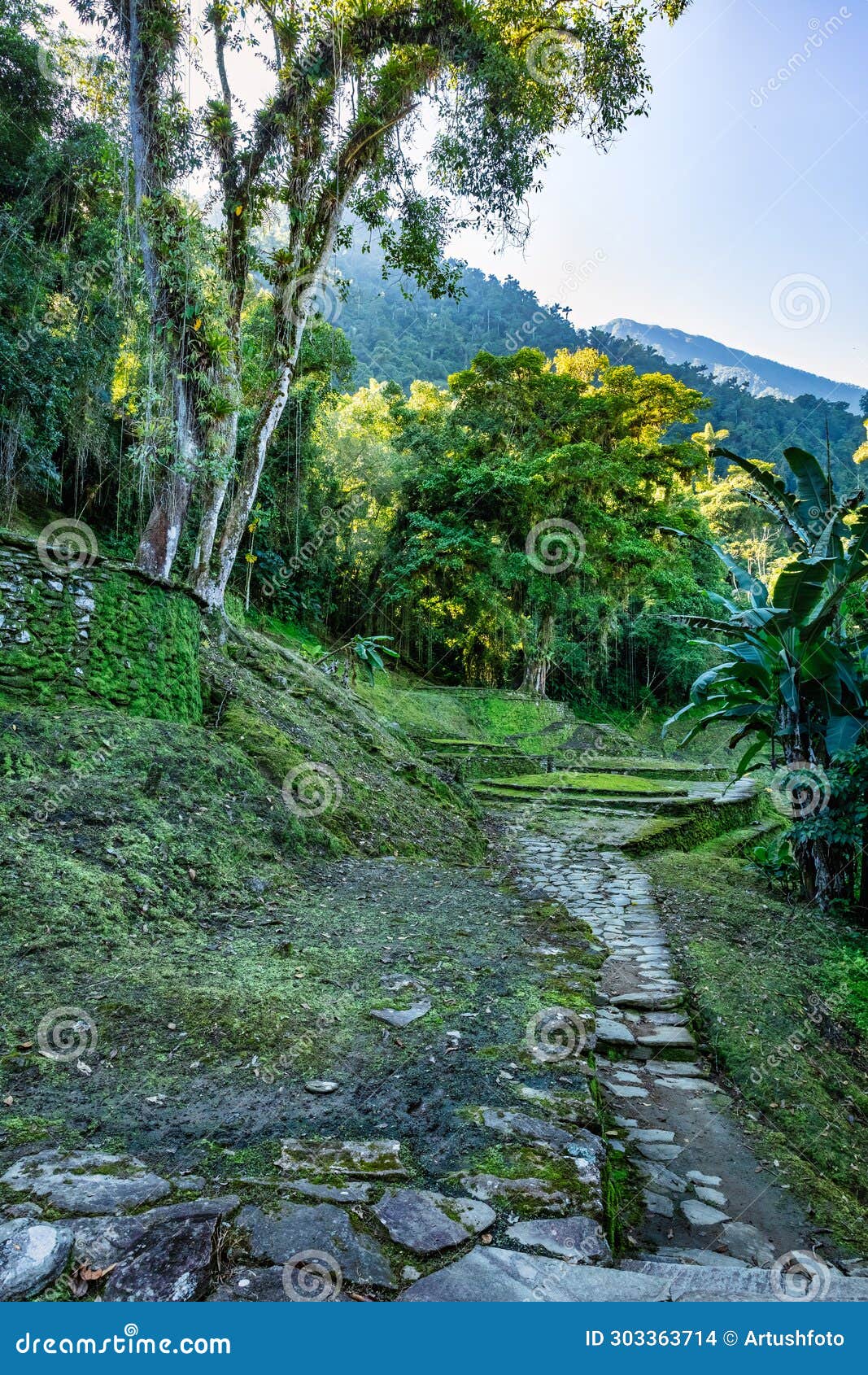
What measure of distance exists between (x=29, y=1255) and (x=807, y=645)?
209 inches

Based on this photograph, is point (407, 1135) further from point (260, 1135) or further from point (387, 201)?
point (387, 201)

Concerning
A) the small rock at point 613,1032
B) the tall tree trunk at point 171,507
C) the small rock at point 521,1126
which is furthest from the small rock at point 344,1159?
the tall tree trunk at point 171,507

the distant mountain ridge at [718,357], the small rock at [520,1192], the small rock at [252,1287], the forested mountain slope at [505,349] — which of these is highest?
the distant mountain ridge at [718,357]

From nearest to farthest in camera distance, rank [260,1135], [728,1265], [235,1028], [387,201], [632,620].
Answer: [728,1265]
[260,1135]
[235,1028]
[387,201]
[632,620]

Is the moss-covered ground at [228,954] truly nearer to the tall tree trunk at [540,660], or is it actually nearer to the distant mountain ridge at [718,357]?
the tall tree trunk at [540,660]

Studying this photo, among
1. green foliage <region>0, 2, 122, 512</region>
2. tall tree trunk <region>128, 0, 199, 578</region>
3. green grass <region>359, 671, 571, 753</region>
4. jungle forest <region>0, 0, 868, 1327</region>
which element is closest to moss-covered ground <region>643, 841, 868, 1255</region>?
jungle forest <region>0, 0, 868, 1327</region>

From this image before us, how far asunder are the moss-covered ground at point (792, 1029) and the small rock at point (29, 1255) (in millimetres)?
2058

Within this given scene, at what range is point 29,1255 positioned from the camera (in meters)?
1.31

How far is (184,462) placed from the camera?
7219mm

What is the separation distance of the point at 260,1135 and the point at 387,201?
11.4m

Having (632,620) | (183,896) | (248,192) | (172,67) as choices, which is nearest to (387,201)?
(248,192)

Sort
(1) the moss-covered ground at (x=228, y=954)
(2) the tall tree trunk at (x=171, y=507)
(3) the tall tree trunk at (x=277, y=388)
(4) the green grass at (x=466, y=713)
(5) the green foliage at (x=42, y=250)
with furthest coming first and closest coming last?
(4) the green grass at (x=466, y=713) → (5) the green foliage at (x=42, y=250) → (3) the tall tree trunk at (x=277, y=388) → (2) the tall tree trunk at (x=171, y=507) → (1) the moss-covered ground at (x=228, y=954)

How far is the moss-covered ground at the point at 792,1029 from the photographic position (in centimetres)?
234

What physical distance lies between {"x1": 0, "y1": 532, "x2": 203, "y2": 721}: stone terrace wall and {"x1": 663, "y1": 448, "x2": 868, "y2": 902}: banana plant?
4.08 metres
